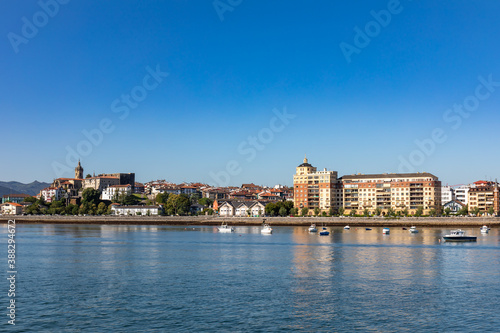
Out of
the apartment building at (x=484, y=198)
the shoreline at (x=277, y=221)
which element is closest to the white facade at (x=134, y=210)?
the shoreline at (x=277, y=221)

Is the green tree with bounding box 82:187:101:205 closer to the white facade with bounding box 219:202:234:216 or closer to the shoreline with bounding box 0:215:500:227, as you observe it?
the shoreline with bounding box 0:215:500:227

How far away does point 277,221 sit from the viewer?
111 metres

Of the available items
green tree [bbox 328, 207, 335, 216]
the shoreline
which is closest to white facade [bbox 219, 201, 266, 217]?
the shoreline

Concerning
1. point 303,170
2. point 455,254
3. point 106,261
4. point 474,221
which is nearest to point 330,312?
point 106,261

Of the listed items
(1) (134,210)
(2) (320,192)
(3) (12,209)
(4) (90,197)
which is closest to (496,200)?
(2) (320,192)

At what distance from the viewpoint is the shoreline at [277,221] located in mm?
98938

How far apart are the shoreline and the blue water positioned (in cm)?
6331

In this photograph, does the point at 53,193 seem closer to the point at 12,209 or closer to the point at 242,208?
the point at 12,209

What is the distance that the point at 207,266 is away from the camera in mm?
34281

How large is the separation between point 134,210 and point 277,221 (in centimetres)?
4987

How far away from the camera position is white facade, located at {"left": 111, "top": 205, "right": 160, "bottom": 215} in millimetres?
139625

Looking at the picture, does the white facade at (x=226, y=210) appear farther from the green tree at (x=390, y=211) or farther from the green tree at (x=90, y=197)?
the green tree at (x=90, y=197)

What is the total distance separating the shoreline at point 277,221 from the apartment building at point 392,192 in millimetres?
14982

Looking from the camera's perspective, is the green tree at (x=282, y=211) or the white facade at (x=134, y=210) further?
the white facade at (x=134, y=210)
